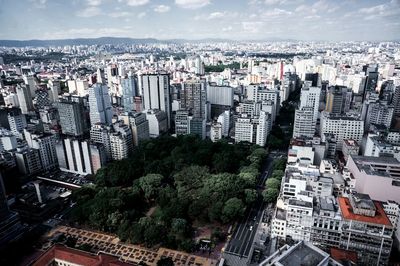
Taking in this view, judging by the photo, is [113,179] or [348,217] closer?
[348,217]

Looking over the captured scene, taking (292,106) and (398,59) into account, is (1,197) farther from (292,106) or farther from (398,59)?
(398,59)

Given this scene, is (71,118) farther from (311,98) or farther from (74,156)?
(311,98)

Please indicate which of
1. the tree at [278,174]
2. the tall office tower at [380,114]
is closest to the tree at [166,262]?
the tree at [278,174]

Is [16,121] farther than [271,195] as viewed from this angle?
Yes

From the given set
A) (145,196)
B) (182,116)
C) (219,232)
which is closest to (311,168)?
(219,232)

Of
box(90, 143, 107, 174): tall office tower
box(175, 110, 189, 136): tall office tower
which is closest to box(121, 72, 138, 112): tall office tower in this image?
box(175, 110, 189, 136): tall office tower

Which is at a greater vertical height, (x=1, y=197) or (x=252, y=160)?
(x=1, y=197)

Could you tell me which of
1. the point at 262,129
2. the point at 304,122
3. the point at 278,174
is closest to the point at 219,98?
the point at 262,129
